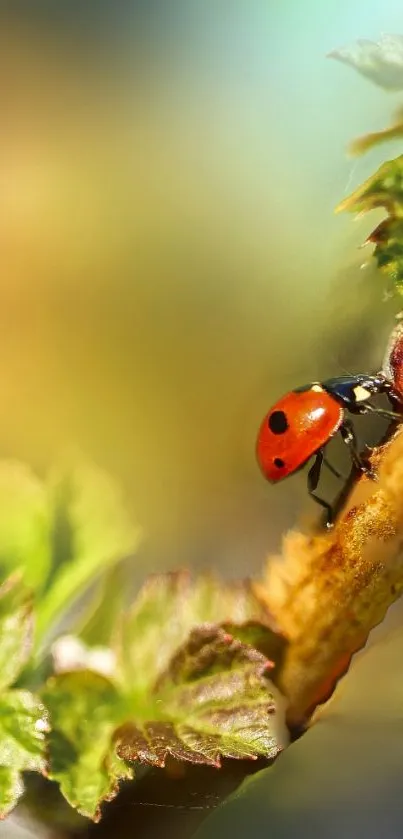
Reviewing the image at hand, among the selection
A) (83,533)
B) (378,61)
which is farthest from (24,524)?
(378,61)

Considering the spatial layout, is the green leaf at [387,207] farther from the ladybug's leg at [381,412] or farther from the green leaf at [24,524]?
the green leaf at [24,524]

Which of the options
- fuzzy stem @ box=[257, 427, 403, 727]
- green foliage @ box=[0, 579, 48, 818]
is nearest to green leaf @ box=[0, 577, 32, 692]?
green foliage @ box=[0, 579, 48, 818]

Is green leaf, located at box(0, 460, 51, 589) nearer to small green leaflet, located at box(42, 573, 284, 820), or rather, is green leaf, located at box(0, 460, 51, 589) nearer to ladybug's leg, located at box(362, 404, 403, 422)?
small green leaflet, located at box(42, 573, 284, 820)

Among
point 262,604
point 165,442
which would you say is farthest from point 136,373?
point 262,604

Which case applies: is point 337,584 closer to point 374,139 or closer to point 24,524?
point 24,524

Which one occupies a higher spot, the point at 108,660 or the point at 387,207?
the point at 387,207

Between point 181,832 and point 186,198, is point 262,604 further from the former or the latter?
point 186,198
